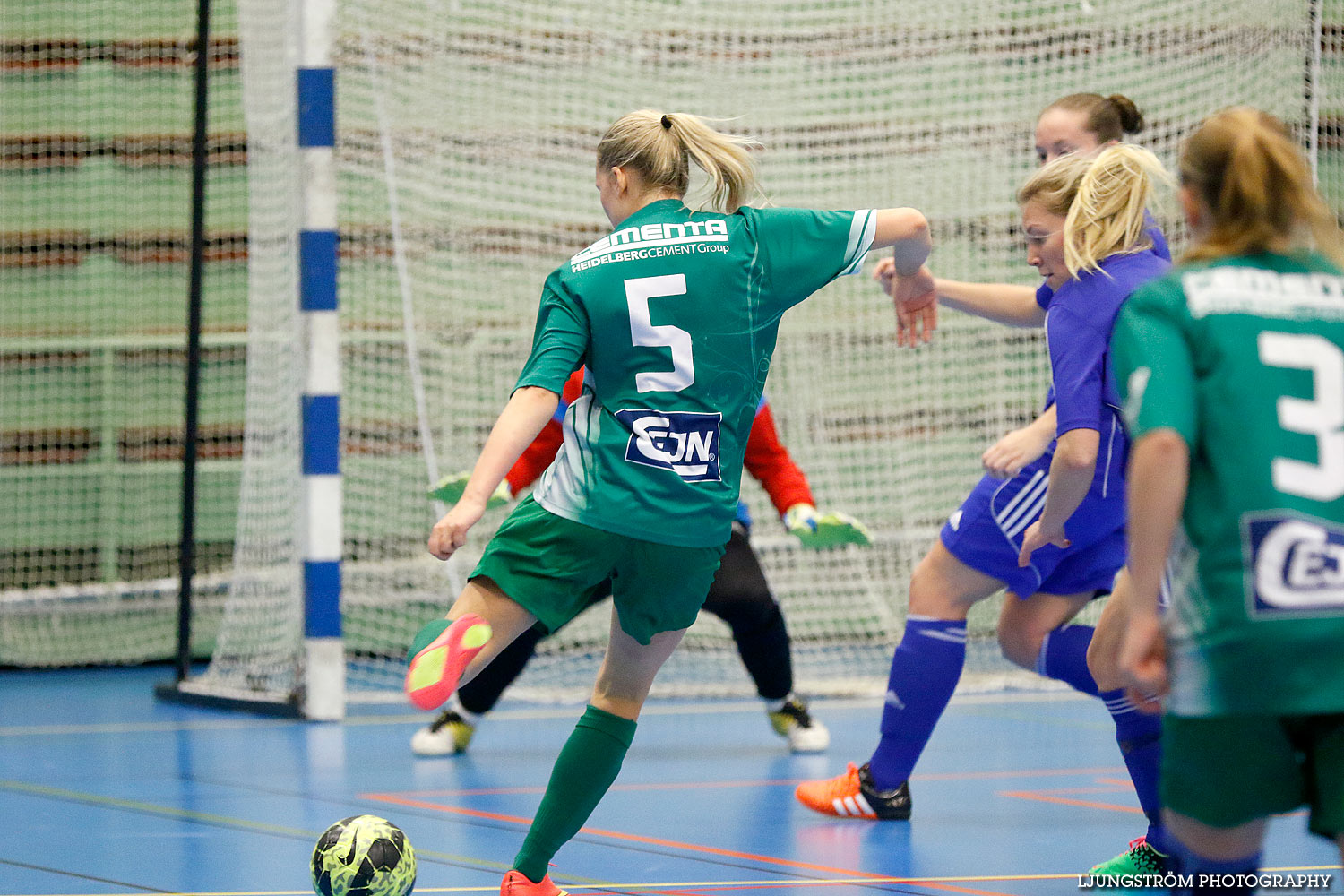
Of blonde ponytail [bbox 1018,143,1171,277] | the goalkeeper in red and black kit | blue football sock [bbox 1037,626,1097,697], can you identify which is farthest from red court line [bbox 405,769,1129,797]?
blonde ponytail [bbox 1018,143,1171,277]

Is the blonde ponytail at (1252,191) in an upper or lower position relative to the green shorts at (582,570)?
upper

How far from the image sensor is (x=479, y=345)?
700 centimetres

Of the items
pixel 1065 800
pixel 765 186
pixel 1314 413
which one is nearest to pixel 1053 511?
pixel 1314 413

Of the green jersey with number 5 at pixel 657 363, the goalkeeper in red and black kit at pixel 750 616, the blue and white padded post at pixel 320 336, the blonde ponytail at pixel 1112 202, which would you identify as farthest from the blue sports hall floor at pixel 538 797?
the blonde ponytail at pixel 1112 202

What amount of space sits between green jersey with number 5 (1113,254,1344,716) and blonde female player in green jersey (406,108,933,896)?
1.05 meters

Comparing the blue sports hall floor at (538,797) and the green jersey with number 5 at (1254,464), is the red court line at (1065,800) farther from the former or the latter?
the green jersey with number 5 at (1254,464)

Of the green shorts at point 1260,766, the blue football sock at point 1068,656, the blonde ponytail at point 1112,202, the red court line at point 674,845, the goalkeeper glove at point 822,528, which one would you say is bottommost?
the red court line at point 674,845

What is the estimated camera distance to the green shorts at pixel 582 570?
9.48 ft

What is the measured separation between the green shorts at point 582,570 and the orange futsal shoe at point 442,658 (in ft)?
0.45

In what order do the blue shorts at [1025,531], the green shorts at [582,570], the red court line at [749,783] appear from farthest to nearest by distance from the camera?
the red court line at [749,783] → the blue shorts at [1025,531] → the green shorts at [582,570]

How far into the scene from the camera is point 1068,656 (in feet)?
12.5

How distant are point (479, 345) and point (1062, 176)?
13.0 ft

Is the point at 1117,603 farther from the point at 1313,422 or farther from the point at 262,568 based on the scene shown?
the point at 262,568

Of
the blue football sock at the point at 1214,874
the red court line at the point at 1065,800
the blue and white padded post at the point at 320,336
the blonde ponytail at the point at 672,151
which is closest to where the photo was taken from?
the blue football sock at the point at 1214,874
